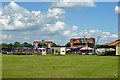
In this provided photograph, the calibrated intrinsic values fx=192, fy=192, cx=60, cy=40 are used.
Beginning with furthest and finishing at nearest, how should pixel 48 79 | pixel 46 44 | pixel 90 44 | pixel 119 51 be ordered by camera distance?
1. pixel 46 44
2. pixel 90 44
3. pixel 119 51
4. pixel 48 79

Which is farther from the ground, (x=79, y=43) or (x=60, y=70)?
(x=79, y=43)

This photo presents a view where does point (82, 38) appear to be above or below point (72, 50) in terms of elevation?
above

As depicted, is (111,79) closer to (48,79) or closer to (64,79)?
(64,79)

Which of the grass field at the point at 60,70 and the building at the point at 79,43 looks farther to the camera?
the building at the point at 79,43

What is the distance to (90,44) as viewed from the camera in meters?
94.9

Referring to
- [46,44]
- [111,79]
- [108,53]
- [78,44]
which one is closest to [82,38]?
[78,44]

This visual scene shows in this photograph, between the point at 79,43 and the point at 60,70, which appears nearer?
the point at 60,70

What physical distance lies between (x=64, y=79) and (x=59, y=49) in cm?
4910

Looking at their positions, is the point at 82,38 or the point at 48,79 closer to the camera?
the point at 48,79

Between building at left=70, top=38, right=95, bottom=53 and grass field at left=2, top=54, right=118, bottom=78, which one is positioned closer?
grass field at left=2, top=54, right=118, bottom=78

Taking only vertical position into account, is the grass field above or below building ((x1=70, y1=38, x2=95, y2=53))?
below

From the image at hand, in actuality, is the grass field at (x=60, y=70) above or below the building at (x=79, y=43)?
below

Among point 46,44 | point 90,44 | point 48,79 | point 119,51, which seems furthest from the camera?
point 46,44

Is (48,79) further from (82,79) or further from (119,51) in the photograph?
(119,51)
